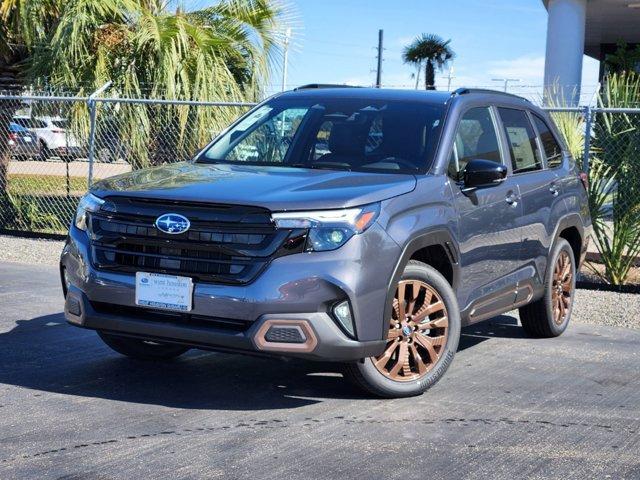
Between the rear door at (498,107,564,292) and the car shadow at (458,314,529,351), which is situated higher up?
the rear door at (498,107,564,292)

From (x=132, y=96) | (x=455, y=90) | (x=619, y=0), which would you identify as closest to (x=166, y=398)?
(x=455, y=90)

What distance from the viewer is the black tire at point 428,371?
18.4ft

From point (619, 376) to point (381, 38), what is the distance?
69.5 metres

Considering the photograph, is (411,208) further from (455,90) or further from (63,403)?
(63,403)

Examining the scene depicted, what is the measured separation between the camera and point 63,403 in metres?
5.54

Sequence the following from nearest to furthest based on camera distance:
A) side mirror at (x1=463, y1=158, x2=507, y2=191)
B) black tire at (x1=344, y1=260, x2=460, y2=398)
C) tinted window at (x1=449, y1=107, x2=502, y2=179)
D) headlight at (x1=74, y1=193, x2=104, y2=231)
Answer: black tire at (x1=344, y1=260, x2=460, y2=398), headlight at (x1=74, y1=193, x2=104, y2=231), side mirror at (x1=463, y1=158, x2=507, y2=191), tinted window at (x1=449, y1=107, x2=502, y2=179)

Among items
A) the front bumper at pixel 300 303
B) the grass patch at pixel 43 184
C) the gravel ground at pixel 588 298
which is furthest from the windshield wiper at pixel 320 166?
the grass patch at pixel 43 184

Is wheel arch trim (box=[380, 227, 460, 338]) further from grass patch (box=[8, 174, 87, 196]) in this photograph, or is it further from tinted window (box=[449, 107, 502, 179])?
grass patch (box=[8, 174, 87, 196])

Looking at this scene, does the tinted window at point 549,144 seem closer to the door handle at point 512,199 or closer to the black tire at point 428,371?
the door handle at point 512,199

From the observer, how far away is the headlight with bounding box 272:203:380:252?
5.20 meters

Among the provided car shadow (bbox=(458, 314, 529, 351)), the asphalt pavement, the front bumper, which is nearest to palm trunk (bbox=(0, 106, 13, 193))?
the asphalt pavement

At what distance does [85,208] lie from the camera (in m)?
5.83

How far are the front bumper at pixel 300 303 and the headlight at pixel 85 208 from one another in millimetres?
476

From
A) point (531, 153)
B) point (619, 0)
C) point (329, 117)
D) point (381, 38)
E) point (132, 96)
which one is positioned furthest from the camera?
point (381, 38)
